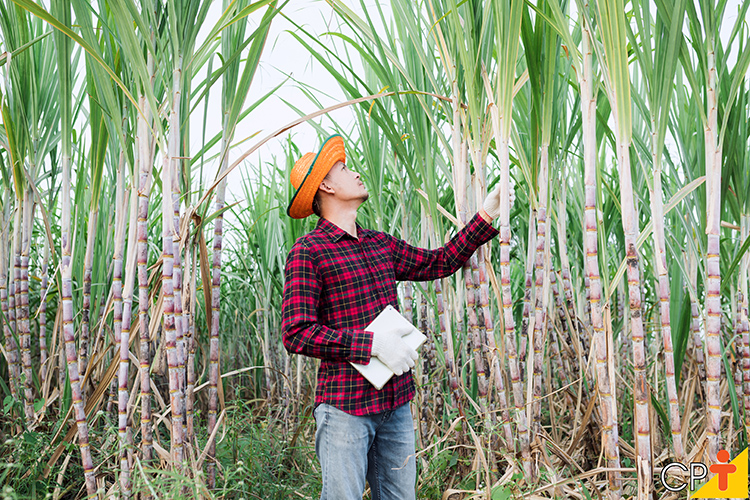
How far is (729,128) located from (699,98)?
0.24 metres

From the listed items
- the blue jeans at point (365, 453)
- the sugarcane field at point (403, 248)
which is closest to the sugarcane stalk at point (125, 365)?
the sugarcane field at point (403, 248)

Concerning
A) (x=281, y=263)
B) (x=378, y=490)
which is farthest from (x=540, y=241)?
(x=281, y=263)

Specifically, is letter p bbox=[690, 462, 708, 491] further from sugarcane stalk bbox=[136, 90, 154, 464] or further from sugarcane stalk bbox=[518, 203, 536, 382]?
sugarcane stalk bbox=[136, 90, 154, 464]

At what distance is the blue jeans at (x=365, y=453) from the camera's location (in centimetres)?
118

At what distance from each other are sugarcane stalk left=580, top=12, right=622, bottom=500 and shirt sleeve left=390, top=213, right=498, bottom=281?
283 mm

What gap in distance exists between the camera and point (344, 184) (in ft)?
4.49

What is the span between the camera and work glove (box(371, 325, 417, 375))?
3.82 ft

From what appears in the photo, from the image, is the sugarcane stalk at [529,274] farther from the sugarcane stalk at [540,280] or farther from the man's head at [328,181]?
the man's head at [328,181]

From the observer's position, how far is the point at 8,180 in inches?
67.9

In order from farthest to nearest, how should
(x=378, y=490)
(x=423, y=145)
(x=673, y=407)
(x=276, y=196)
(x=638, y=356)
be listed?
(x=276, y=196)
(x=423, y=145)
(x=378, y=490)
(x=673, y=407)
(x=638, y=356)

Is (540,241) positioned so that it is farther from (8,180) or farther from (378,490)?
(8,180)

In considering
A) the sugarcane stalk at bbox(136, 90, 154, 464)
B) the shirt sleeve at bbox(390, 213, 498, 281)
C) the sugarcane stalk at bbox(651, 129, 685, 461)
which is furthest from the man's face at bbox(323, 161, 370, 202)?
the sugarcane stalk at bbox(651, 129, 685, 461)

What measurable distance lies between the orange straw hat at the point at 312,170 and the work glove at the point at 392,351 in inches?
18.0

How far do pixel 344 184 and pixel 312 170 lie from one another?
0.10 meters
